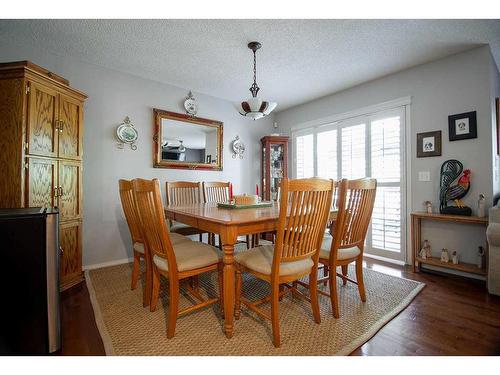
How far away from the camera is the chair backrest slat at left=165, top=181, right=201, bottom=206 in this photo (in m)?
2.72

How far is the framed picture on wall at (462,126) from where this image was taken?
2.42 meters

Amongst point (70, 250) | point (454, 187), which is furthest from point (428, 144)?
point (70, 250)

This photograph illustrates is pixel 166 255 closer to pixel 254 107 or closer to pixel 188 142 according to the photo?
pixel 254 107

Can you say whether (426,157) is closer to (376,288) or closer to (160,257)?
(376,288)

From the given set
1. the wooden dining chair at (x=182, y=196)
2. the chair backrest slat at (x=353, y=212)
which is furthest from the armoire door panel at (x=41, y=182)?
the chair backrest slat at (x=353, y=212)

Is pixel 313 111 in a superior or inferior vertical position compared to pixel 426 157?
superior

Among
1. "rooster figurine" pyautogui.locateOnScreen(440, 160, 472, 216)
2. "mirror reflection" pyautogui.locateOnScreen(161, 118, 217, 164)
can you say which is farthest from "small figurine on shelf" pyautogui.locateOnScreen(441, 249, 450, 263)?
"mirror reflection" pyautogui.locateOnScreen(161, 118, 217, 164)

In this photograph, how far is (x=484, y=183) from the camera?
2371 mm

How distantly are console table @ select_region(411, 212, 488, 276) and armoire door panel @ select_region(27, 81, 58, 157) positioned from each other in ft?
12.3

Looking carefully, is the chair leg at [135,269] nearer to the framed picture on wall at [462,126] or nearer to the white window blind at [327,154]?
the white window blind at [327,154]

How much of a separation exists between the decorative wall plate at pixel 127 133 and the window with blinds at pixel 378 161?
2.81 meters
